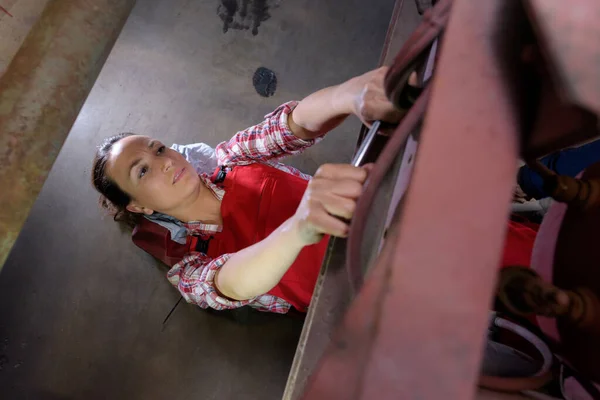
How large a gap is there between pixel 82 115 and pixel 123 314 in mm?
845

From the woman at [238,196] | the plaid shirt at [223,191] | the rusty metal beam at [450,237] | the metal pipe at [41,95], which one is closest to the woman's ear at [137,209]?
the woman at [238,196]

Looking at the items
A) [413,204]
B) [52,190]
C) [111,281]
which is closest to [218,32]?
[52,190]

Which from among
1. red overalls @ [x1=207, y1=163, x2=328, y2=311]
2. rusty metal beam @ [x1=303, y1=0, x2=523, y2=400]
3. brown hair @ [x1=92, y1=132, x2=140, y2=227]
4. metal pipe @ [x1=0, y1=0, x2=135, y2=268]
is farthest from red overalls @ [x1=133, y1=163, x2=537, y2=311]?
rusty metal beam @ [x1=303, y1=0, x2=523, y2=400]

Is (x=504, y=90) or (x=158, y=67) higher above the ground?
(x=158, y=67)

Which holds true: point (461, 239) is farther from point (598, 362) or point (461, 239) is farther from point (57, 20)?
point (57, 20)

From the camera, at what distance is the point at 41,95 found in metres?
0.65

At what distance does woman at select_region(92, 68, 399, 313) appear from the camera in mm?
875

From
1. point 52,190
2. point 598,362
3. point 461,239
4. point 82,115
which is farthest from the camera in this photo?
point 82,115

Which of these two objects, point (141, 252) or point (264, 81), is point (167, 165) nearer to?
point (141, 252)

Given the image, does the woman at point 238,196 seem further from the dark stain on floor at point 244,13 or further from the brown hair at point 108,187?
the dark stain on floor at point 244,13

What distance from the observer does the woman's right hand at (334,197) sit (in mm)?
551

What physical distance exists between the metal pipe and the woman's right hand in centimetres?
43

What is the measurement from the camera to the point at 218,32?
182 cm

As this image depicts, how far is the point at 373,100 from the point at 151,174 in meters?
0.72
